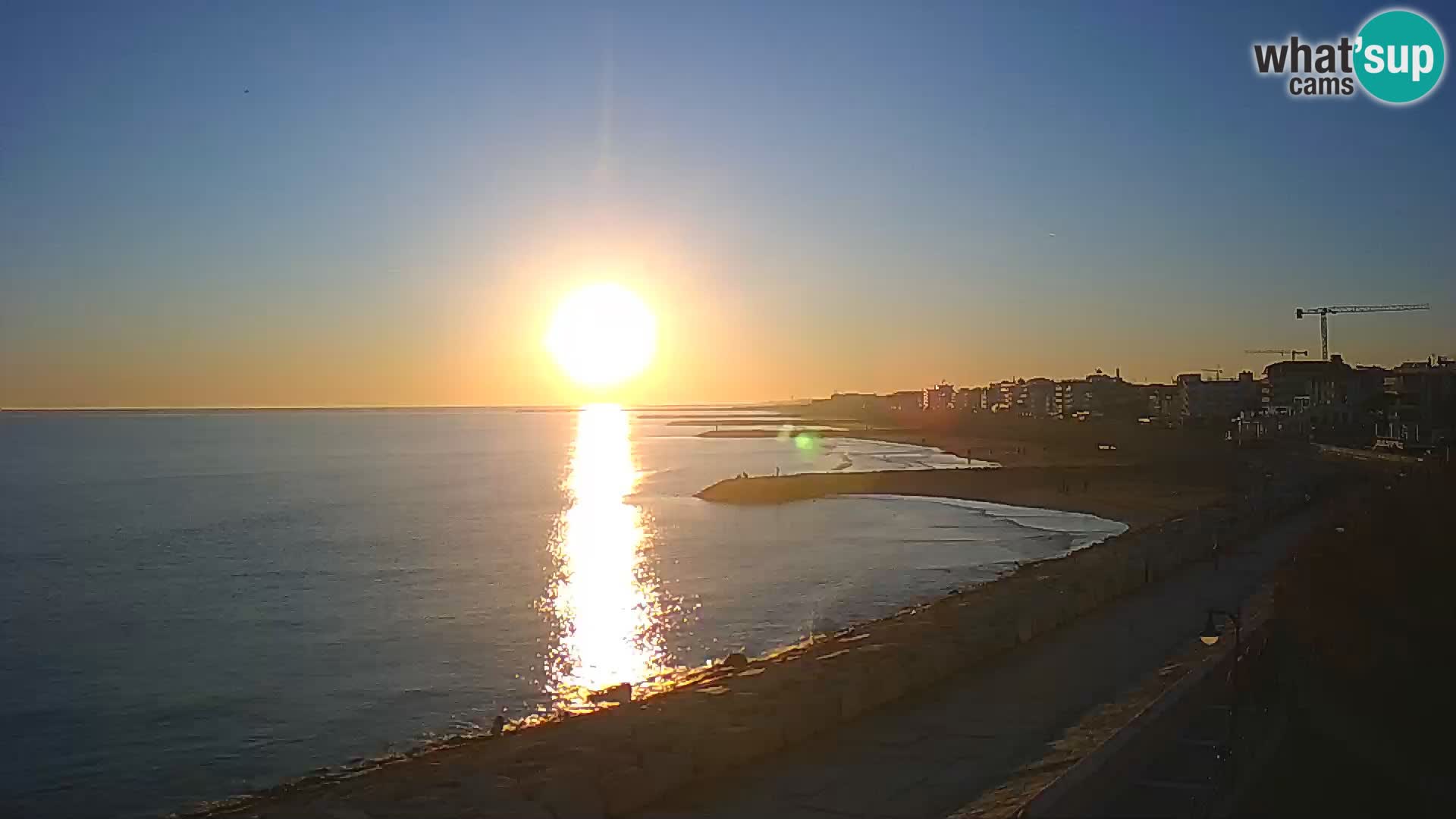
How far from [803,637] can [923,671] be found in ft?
36.5

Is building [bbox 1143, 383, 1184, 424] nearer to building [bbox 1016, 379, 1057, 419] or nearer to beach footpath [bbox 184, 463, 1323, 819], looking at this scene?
building [bbox 1016, 379, 1057, 419]

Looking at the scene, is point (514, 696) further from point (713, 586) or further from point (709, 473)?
point (709, 473)

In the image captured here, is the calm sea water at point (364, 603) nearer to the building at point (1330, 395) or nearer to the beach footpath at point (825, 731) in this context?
the beach footpath at point (825, 731)

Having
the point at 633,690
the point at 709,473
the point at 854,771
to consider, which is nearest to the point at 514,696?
the point at 633,690

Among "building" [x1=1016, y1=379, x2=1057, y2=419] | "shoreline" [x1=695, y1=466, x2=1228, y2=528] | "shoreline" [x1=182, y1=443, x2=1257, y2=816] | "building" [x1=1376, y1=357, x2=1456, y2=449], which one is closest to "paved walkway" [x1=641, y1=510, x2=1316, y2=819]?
"shoreline" [x1=182, y1=443, x2=1257, y2=816]

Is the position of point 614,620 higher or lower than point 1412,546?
lower

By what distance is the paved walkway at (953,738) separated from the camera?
844 cm

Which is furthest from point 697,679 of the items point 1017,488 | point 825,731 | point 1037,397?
point 1037,397

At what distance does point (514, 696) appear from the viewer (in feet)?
63.1

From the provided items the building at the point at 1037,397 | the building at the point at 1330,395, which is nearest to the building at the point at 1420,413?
the building at the point at 1330,395

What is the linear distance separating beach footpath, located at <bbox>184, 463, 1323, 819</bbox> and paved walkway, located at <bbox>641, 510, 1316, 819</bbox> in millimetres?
24

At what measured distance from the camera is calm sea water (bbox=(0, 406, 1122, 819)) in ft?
56.7

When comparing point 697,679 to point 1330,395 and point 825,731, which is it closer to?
point 825,731

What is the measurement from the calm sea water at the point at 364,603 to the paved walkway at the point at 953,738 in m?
8.61
